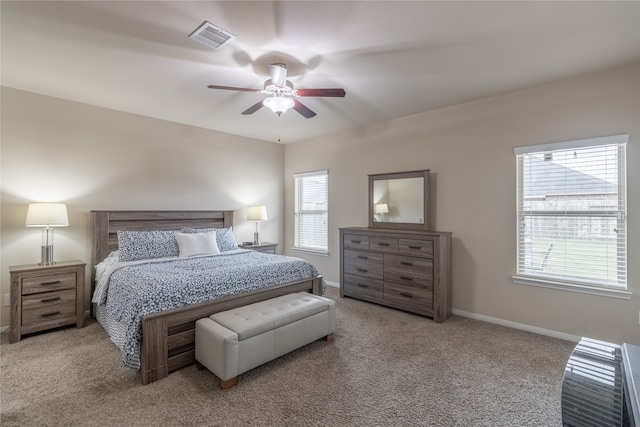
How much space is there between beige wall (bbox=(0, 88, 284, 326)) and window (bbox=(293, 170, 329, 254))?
1.03 metres

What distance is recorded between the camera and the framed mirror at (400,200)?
163 inches

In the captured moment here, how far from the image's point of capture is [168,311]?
2.45m

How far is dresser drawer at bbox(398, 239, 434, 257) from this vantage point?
146 inches

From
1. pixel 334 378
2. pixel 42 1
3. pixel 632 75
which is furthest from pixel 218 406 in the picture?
pixel 632 75

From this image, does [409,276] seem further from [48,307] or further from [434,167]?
[48,307]

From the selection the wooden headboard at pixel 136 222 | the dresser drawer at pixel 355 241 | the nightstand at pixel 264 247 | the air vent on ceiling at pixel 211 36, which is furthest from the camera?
the nightstand at pixel 264 247

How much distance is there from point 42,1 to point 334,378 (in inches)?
133

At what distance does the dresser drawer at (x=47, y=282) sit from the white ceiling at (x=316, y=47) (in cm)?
208

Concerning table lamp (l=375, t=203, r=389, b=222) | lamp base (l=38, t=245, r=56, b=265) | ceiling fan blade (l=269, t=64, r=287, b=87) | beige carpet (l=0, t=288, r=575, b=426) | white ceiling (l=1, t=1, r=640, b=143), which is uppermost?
white ceiling (l=1, t=1, r=640, b=143)

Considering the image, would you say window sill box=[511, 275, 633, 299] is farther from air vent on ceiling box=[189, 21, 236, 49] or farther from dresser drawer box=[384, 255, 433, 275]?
air vent on ceiling box=[189, 21, 236, 49]

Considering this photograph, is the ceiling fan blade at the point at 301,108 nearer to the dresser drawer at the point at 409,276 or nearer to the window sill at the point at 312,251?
the dresser drawer at the point at 409,276

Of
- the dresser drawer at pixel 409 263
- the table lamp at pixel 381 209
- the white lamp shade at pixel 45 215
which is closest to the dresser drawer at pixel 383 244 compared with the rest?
the dresser drawer at pixel 409 263

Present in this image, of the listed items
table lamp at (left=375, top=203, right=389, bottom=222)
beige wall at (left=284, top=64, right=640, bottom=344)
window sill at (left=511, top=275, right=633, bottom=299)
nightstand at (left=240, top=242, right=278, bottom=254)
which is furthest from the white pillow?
window sill at (left=511, top=275, right=633, bottom=299)

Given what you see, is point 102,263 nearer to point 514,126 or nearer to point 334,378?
point 334,378
